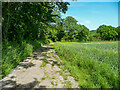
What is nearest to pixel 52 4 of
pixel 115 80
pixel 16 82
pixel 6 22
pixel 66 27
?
pixel 6 22

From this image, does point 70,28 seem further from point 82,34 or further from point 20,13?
point 20,13

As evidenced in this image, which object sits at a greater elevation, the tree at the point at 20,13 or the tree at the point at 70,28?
the tree at the point at 70,28

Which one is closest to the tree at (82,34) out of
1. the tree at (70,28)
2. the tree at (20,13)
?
the tree at (70,28)

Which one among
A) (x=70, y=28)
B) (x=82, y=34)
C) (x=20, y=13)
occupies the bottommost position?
(x=20, y=13)

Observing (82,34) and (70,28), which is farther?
A: (82,34)

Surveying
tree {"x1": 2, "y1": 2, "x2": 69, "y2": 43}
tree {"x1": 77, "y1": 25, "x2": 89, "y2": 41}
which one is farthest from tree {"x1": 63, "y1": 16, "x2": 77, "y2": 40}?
tree {"x1": 2, "y1": 2, "x2": 69, "y2": 43}

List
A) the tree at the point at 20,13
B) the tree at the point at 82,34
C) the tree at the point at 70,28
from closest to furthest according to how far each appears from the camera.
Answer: the tree at the point at 20,13, the tree at the point at 70,28, the tree at the point at 82,34

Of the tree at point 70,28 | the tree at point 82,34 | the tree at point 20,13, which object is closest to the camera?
the tree at point 20,13

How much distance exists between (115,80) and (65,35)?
1203 inches

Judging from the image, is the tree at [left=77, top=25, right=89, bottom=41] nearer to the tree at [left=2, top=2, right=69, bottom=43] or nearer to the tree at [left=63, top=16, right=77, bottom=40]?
the tree at [left=63, top=16, right=77, bottom=40]

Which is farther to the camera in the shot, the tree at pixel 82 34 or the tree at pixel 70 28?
the tree at pixel 82 34

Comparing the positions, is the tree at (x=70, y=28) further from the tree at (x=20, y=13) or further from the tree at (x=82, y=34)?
the tree at (x=20, y=13)

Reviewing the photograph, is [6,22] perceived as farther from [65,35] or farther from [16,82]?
[65,35]

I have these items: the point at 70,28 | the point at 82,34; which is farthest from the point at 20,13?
the point at 82,34
